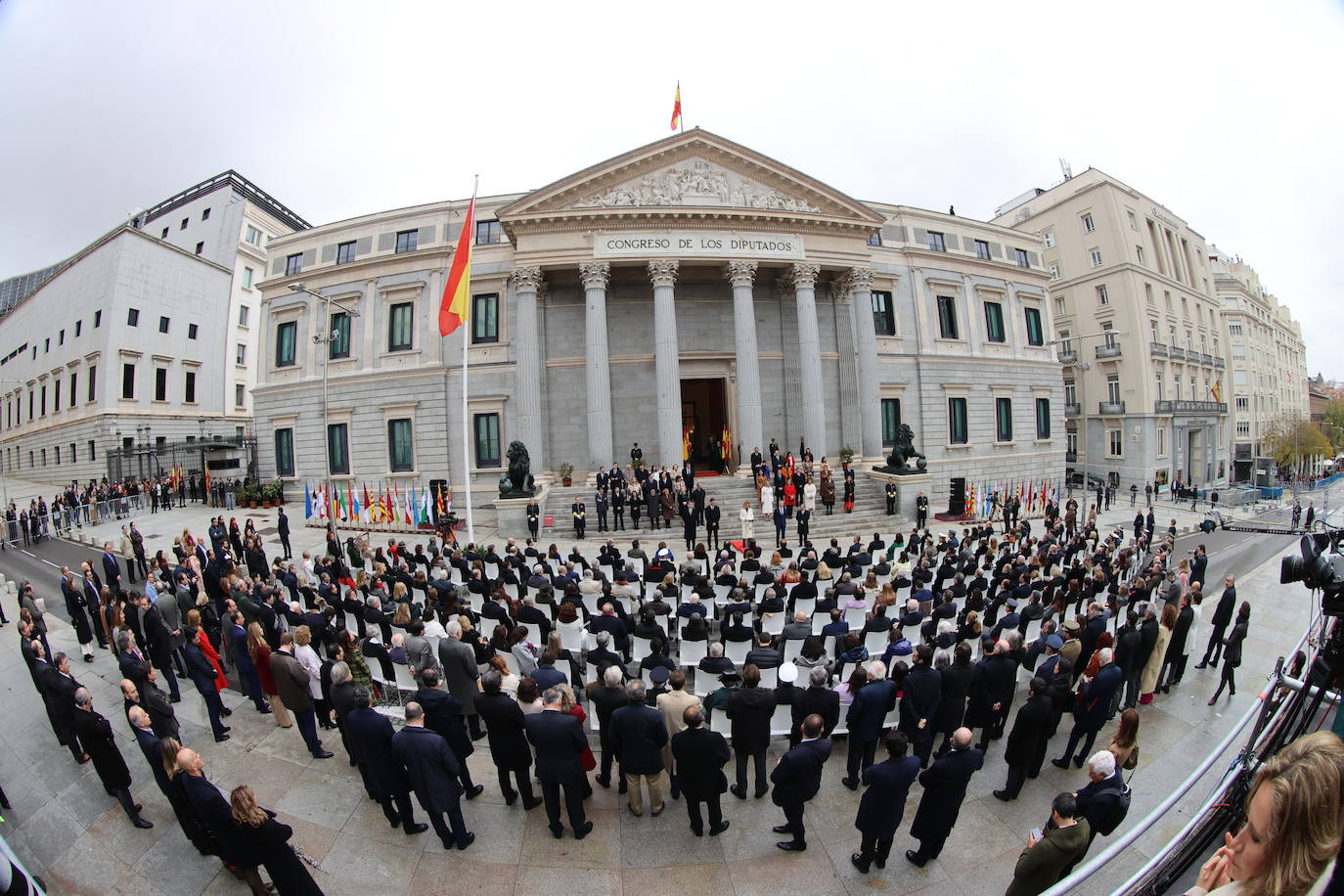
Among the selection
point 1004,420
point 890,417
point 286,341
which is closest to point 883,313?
point 890,417

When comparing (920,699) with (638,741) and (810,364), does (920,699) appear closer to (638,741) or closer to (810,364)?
(638,741)

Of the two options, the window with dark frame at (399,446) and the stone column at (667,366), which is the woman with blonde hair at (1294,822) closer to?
the stone column at (667,366)

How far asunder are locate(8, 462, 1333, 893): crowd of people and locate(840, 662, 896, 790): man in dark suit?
0.02 metres

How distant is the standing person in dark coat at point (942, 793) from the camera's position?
456 centimetres

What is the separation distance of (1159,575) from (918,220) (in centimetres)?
2796

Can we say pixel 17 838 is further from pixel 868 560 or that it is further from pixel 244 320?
pixel 244 320

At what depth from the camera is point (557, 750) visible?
16.7 feet

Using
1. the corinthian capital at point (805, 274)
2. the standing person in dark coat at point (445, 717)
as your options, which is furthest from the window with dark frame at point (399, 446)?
the standing person in dark coat at point (445, 717)

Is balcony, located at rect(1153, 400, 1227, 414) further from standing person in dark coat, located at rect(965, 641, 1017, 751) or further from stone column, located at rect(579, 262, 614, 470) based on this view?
standing person in dark coat, located at rect(965, 641, 1017, 751)

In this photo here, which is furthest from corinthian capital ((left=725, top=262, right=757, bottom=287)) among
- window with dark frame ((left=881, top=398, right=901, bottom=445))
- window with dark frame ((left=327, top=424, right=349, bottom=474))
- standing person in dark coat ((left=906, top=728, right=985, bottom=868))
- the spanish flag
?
standing person in dark coat ((left=906, top=728, right=985, bottom=868))

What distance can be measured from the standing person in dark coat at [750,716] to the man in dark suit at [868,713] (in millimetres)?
974

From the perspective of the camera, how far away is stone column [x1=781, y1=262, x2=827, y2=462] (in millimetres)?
25250

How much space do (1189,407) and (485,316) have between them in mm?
51209

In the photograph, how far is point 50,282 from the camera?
2117cm
